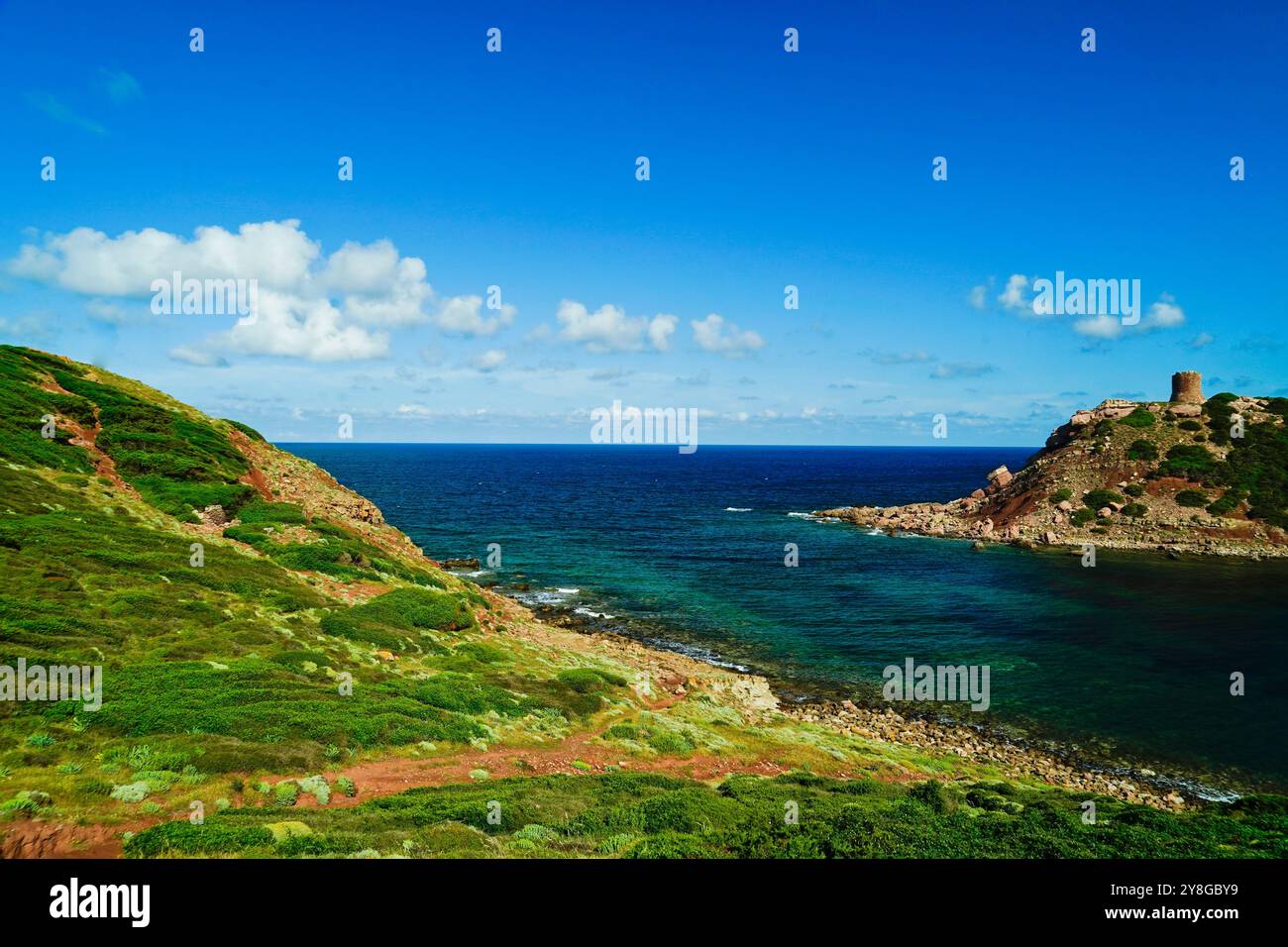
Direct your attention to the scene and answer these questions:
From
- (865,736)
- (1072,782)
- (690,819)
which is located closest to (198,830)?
(690,819)

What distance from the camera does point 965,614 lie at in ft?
156

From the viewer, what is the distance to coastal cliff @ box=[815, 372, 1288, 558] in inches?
Result: 2798

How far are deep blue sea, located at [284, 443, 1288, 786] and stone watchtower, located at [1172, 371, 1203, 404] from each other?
44370 millimetres

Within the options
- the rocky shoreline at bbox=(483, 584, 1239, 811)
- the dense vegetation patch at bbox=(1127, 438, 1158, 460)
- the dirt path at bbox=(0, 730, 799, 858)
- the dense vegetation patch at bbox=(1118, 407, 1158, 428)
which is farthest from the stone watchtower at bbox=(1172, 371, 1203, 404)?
the dirt path at bbox=(0, 730, 799, 858)

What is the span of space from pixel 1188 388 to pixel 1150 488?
30178mm

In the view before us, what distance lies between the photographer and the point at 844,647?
40.5 meters

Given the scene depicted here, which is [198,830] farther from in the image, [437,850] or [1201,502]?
[1201,502]

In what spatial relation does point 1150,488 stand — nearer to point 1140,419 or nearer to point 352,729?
point 1140,419

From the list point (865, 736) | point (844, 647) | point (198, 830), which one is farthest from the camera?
point (844, 647)

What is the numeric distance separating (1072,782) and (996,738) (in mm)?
3995

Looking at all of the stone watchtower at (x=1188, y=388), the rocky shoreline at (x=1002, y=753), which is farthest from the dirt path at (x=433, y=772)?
the stone watchtower at (x=1188, y=388)

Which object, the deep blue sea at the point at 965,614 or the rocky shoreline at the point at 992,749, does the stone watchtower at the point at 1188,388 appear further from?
the rocky shoreline at the point at 992,749

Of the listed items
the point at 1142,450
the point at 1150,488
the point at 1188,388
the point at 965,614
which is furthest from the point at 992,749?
the point at 1188,388

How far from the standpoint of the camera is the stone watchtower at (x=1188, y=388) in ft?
308
